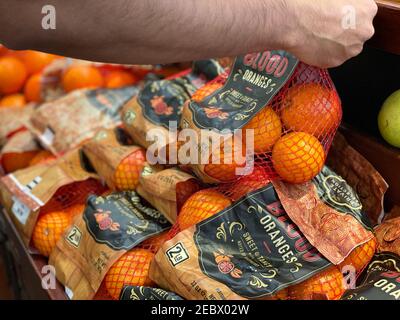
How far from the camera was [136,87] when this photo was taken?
2266 mm

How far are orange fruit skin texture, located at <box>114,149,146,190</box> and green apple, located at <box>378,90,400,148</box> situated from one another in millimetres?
685

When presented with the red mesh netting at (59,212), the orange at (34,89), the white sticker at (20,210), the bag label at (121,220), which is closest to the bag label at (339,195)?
the bag label at (121,220)

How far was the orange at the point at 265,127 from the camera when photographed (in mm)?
1160

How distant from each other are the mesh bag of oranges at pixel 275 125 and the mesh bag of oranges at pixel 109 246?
0.25 m

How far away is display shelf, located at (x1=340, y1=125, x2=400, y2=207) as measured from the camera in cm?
119

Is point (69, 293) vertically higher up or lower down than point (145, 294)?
lower down

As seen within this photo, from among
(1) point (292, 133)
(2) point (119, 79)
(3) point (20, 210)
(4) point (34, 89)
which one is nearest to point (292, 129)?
(1) point (292, 133)

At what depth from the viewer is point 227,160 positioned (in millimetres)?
1162

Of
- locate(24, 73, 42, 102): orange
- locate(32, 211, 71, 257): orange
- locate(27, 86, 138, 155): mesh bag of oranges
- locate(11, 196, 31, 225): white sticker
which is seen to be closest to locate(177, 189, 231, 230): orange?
locate(32, 211, 71, 257): orange

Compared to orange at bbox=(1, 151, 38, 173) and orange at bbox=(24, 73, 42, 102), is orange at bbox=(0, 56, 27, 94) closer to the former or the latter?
orange at bbox=(24, 73, 42, 102)

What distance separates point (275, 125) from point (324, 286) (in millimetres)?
373

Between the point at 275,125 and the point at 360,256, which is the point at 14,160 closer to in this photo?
the point at 275,125

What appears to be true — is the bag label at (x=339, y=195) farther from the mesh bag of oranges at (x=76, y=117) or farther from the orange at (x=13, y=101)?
the orange at (x=13, y=101)

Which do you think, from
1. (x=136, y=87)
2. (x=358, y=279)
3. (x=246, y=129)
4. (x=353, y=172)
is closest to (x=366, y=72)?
(x=353, y=172)
